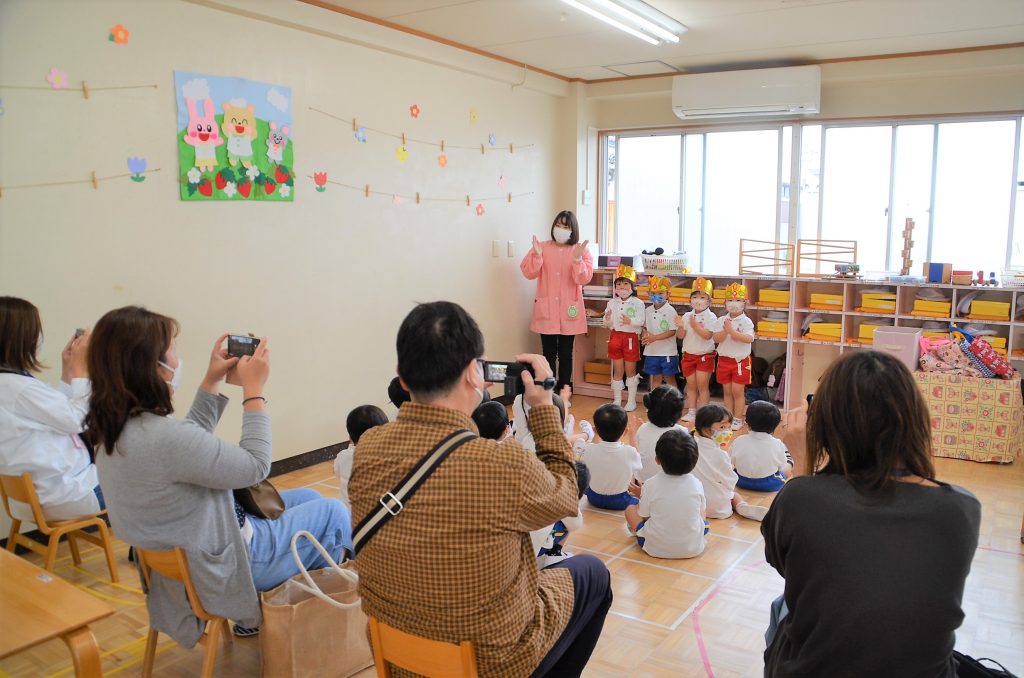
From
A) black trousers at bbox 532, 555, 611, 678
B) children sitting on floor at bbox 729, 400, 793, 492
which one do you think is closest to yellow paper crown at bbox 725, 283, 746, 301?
children sitting on floor at bbox 729, 400, 793, 492

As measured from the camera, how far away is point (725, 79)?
6.51 metres

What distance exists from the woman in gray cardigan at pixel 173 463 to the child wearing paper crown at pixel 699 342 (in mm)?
4224

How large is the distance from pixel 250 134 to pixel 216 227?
1.84 ft

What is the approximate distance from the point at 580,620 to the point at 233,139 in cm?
340

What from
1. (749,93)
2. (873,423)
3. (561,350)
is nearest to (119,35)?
(873,423)

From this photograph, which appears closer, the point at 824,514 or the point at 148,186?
the point at 824,514

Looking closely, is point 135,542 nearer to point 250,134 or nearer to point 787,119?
point 250,134

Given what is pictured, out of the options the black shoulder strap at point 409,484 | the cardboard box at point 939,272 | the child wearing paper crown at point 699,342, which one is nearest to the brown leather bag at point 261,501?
the black shoulder strap at point 409,484

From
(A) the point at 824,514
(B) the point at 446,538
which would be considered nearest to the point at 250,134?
(B) the point at 446,538

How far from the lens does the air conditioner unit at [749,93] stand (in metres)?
6.23

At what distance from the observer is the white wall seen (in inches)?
144

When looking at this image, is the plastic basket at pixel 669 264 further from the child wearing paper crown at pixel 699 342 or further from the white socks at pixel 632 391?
the white socks at pixel 632 391

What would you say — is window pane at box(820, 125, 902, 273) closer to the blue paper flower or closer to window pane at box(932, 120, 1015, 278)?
window pane at box(932, 120, 1015, 278)

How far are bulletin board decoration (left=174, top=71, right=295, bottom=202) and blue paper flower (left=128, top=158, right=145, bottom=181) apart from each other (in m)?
0.21
